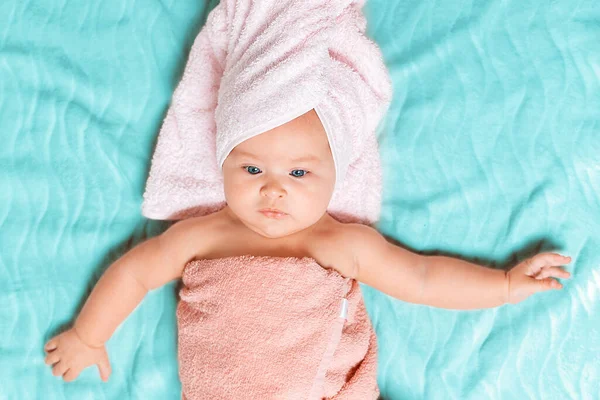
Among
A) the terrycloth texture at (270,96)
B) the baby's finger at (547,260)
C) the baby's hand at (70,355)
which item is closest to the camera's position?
the terrycloth texture at (270,96)

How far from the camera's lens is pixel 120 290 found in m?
1.33

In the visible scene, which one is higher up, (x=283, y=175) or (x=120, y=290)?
(x=283, y=175)

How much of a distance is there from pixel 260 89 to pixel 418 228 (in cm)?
45

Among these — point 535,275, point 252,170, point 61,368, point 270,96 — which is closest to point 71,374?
point 61,368

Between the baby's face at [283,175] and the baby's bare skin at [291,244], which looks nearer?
the baby's face at [283,175]

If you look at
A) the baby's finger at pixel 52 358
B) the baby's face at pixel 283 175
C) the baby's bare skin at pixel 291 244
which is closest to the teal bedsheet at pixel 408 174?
the baby's finger at pixel 52 358

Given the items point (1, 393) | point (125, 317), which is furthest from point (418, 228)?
point (1, 393)

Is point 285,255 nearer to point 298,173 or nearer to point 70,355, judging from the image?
point 298,173

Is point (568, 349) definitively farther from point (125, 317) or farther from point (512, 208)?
point (125, 317)

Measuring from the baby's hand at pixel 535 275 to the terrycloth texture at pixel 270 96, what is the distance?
29 cm

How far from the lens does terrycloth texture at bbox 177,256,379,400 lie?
3.96ft

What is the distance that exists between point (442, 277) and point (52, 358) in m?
0.80

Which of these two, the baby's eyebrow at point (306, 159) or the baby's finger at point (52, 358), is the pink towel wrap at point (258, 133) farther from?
the baby's finger at point (52, 358)

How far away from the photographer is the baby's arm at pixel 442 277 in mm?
1269
